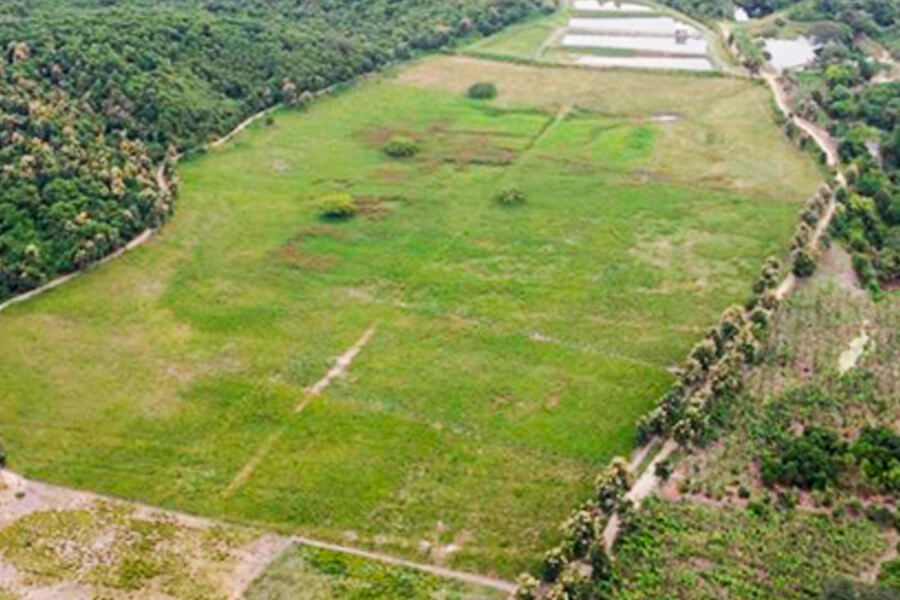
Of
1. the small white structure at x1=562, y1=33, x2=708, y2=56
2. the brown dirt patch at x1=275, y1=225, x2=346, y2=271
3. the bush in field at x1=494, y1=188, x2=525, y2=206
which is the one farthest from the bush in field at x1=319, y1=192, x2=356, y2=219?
the small white structure at x1=562, y1=33, x2=708, y2=56

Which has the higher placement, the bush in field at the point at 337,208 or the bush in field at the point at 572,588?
the bush in field at the point at 337,208

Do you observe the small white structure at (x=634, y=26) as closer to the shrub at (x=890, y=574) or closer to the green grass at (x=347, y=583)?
the shrub at (x=890, y=574)

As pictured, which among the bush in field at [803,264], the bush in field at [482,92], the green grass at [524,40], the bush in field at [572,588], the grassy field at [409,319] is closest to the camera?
the bush in field at [572,588]

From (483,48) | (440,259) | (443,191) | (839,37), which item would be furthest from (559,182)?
(839,37)

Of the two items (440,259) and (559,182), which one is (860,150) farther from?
(440,259)

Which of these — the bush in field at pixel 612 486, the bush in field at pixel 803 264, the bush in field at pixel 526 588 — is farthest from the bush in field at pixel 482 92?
the bush in field at pixel 526 588
